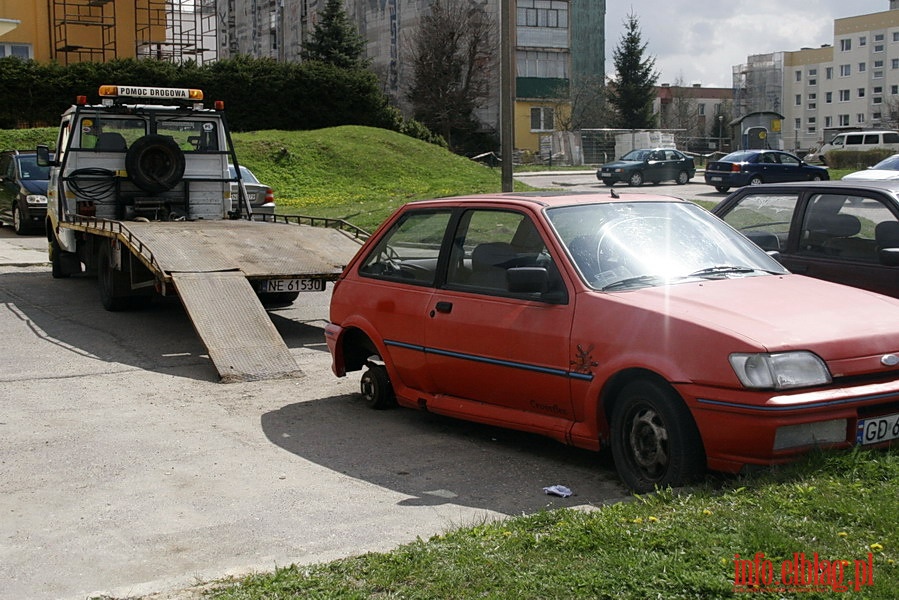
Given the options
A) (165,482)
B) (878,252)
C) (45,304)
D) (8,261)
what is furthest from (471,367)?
(8,261)

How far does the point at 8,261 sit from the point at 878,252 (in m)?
14.2

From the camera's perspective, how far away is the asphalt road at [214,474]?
191 inches

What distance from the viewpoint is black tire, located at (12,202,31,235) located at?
77.4ft

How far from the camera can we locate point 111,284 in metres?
12.5

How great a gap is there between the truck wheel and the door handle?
6472mm

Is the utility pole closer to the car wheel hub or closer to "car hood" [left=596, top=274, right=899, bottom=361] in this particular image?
"car hood" [left=596, top=274, right=899, bottom=361]

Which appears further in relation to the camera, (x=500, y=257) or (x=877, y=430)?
(x=500, y=257)

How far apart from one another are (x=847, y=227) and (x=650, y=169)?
32003 mm

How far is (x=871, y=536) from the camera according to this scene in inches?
168

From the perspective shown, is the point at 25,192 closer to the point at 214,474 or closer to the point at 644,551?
the point at 214,474

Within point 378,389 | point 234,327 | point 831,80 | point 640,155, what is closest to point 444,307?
point 378,389

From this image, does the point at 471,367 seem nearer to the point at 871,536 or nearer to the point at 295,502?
the point at 295,502

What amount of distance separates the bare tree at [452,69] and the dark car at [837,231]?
54.1 metres

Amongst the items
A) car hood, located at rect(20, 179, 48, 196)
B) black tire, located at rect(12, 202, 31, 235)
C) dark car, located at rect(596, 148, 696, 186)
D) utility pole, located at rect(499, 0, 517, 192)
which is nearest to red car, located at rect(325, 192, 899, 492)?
utility pole, located at rect(499, 0, 517, 192)
